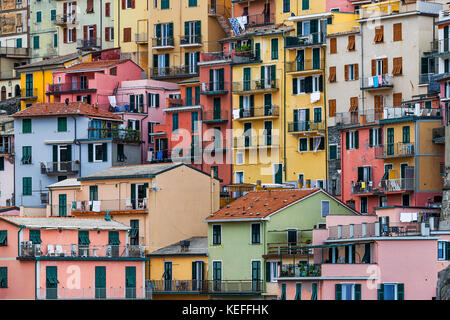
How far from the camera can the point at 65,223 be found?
6153cm

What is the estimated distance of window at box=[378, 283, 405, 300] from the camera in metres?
48.5

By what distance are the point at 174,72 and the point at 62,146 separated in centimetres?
1436

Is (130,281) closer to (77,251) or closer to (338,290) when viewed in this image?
(77,251)

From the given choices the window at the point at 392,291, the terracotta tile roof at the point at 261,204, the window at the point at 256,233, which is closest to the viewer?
the window at the point at 392,291

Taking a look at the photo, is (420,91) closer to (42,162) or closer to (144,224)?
(144,224)

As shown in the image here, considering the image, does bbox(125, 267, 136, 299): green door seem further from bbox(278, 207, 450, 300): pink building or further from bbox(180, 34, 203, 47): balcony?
bbox(180, 34, 203, 47): balcony

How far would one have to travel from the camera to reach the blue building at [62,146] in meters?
82.0

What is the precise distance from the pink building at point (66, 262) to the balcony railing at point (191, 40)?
32.5m

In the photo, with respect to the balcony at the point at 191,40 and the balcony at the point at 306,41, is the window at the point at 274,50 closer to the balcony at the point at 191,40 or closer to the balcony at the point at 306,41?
the balcony at the point at 306,41

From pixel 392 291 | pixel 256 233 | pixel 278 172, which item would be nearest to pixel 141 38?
pixel 278 172

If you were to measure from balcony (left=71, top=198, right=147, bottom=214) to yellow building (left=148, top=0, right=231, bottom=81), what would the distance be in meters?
23.6

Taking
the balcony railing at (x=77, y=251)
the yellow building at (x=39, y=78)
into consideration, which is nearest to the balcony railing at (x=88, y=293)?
the balcony railing at (x=77, y=251)
